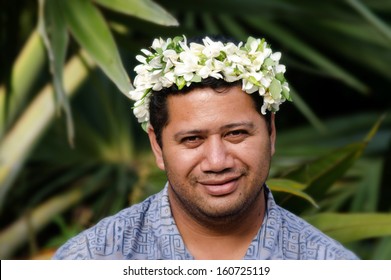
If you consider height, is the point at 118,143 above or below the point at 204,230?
above

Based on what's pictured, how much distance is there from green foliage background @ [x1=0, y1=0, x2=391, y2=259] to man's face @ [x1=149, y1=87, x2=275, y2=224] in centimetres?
36

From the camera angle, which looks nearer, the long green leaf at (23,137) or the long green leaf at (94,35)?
the long green leaf at (94,35)

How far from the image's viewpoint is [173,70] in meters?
1.55

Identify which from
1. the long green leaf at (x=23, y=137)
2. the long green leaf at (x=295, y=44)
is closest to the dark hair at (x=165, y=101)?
the long green leaf at (x=23, y=137)

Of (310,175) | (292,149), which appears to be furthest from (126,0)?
(292,149)

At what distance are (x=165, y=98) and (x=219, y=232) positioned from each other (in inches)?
7.6

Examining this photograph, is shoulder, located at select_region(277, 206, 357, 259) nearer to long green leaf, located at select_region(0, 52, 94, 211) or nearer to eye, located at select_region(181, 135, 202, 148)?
eye, located at select_region(181, 135, 202, 148)

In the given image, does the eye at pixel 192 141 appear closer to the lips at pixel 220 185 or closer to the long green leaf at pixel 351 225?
the lips at pixel 220 185

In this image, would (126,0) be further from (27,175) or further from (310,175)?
(27,175)

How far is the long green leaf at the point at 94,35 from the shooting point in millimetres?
1832

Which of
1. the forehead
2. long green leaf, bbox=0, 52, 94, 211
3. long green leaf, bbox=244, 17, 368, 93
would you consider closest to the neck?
the forehead

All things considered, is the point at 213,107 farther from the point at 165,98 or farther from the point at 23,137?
the point at 23,137

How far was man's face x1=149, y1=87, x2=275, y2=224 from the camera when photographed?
60.4 inches

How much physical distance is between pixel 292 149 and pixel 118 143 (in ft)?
1.34
